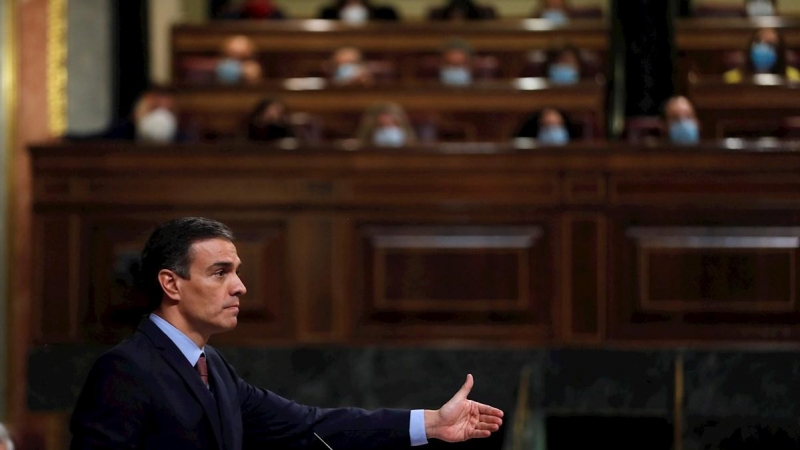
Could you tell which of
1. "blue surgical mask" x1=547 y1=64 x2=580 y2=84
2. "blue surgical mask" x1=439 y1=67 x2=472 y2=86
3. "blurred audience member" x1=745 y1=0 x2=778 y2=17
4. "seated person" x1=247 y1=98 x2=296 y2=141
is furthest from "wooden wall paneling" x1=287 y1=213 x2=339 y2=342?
"blurred audience member" x1=745 y1=0 x2=778 y2=17

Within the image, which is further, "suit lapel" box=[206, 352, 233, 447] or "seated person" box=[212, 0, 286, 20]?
"seated person" box=[212, 0, 286, 20]

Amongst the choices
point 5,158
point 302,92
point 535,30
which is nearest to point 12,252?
point 5,158

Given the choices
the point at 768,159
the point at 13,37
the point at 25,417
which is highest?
the point at 13,37

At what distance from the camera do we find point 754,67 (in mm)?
7402

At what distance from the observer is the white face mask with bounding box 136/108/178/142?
5895mm

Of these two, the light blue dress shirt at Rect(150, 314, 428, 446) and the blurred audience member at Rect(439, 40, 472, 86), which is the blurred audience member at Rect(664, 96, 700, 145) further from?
the light blue dress shirt at Rect(150, 314, 428, 446)

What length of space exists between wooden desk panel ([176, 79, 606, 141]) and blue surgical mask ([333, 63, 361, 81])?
0.30 feet

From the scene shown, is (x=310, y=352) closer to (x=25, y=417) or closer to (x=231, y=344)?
(x=231, y=344)

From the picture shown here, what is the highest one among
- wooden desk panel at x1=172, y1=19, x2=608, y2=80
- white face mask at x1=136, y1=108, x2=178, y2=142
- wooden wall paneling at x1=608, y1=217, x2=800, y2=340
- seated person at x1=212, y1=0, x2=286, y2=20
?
seated person at x1=212, y1=0, x2=286, y2=20

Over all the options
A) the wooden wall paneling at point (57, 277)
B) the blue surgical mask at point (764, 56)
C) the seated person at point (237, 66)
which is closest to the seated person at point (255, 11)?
the seated person at point (237, 66)

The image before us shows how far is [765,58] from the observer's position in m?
7.38

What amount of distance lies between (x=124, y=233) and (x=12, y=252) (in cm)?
109

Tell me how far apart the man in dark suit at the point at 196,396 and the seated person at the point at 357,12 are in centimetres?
682

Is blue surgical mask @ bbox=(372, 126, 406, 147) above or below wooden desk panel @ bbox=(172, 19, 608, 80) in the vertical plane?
below
